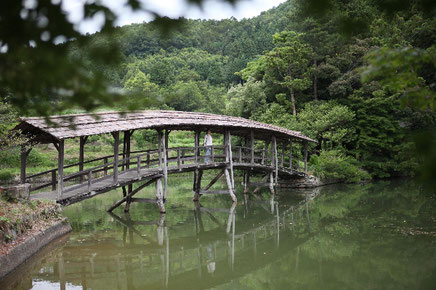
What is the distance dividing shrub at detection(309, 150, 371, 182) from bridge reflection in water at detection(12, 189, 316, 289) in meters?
7.81

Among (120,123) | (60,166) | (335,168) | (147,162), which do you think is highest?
(120,123)

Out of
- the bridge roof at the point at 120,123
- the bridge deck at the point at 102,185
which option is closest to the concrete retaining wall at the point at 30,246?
the bridge deck at the point at 102,185

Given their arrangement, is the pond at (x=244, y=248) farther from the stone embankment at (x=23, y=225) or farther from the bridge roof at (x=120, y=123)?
the bridge roof at (x=120, y=123)

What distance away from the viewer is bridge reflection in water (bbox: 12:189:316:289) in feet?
23.4

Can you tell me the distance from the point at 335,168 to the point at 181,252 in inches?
535

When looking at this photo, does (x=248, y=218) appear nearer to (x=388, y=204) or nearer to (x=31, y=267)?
(x=388, y=204)

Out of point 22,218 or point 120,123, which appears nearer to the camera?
point 22,218

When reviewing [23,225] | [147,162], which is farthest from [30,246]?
[147,162]

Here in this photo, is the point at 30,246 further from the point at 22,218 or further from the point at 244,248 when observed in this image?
the point at 244,248

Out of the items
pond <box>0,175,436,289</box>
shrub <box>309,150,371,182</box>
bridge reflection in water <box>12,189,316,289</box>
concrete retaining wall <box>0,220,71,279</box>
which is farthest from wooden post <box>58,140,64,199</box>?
shrub <box>309,150,371,182</box>

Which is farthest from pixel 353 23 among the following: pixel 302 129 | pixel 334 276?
pixel 302 129

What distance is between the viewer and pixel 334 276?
23.2 feet

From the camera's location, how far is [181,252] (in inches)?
353

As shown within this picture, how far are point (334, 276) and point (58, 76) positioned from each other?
6.46 m
